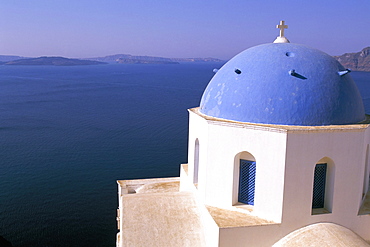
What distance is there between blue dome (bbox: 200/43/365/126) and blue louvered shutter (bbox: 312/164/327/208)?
1099 mm

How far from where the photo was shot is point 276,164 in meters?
8.04

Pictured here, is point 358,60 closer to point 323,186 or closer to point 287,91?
point 323,186

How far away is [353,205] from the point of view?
8633mm

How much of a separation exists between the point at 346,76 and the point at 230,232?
16.1 ft

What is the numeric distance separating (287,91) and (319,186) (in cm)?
241

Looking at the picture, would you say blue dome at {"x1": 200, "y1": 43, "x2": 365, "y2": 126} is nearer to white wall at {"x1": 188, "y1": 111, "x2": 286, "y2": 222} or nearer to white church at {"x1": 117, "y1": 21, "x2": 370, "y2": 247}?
white church at {"x1": 117, "y1": 21, "x2": 370, "y2": 247}

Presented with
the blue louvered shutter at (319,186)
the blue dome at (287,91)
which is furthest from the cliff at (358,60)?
the blue louvered shutter at (319,186)

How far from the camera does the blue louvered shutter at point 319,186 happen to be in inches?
334

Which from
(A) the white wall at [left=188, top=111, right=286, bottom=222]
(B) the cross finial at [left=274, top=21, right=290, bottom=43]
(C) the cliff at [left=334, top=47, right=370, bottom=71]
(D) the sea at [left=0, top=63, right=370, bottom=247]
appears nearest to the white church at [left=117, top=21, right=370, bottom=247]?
(A) the white wall at [left=188, top=111, right=286, bottom=222]

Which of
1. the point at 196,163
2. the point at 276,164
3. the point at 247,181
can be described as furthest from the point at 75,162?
the point at 276,164

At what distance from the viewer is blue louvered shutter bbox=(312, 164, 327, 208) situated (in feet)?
27.9

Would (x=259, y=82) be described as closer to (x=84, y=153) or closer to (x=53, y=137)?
(x=84, y=153)

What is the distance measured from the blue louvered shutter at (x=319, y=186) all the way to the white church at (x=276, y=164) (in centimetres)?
2

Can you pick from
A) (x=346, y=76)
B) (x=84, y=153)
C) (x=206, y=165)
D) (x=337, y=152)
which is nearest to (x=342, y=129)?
(x=337, y=152)
